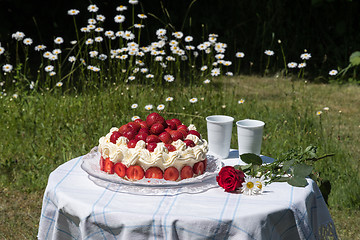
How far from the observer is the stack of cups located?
7.85 feet

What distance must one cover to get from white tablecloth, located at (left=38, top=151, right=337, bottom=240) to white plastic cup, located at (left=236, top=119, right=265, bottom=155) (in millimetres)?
304

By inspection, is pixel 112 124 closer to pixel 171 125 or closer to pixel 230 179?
pixel 171 125

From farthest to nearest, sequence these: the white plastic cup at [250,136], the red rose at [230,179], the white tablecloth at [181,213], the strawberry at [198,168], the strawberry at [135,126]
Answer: the white plastic cup at [250,136] < the strawberry at [135,126] < the strawberry at [198,168] < the red rose at [230,179] < the white tablecloth at [181,213]

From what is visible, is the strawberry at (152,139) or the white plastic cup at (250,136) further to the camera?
the white plastic cup at (250,136)

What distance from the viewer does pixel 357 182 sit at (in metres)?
3.65

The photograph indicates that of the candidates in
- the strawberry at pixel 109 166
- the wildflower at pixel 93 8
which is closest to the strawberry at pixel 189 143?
the strawberry at pixel 109 166

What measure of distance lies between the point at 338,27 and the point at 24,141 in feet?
14.7

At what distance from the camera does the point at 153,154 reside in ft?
6.85

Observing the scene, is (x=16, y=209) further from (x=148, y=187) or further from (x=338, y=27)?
(x=338, y=27)

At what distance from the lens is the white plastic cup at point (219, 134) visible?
244cm

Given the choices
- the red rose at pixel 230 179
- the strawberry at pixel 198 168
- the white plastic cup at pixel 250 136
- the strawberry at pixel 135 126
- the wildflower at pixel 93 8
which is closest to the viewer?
the red rose at pixel 230 179

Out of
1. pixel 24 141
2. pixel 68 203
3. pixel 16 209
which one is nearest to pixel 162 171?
pixel 68 203

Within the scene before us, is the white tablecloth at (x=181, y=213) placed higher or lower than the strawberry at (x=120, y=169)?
lower

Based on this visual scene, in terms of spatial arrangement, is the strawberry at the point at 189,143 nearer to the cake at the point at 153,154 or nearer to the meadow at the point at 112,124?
the cake at the point at 153,154
